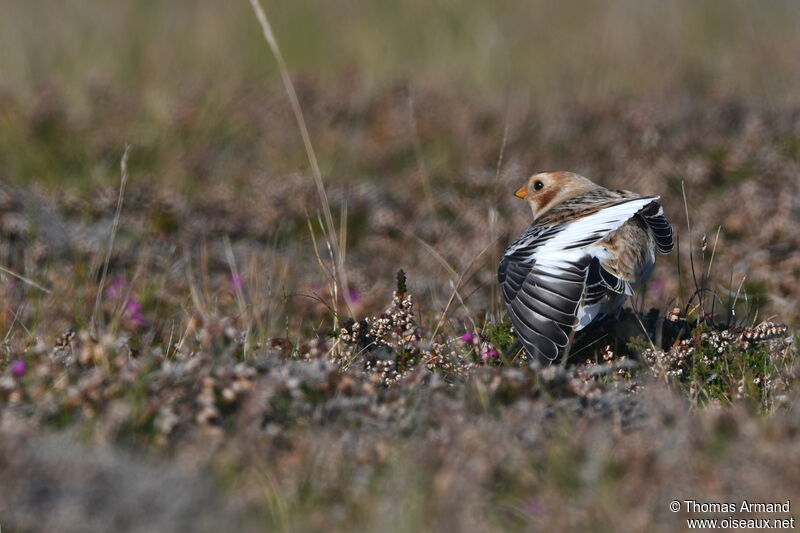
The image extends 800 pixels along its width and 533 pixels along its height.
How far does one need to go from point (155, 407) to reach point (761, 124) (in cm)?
633

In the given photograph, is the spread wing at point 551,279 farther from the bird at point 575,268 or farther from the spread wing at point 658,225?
the spread wing at point 658,225

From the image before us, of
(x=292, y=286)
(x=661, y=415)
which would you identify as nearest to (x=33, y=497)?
(x=661, y=415)

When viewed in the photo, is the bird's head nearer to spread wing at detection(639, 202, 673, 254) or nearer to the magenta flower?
spread wing at detection(639, 202, 673, 254)

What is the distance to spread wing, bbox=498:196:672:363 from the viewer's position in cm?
393

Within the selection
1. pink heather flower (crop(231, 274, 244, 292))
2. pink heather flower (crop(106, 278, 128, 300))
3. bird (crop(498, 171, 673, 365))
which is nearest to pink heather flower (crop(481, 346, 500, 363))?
bird (crop(498, 171, 673, 365))

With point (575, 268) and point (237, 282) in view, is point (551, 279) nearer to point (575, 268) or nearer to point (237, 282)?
point (575, 268)

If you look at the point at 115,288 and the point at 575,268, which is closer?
the point at 575,268

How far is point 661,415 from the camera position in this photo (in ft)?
10.3

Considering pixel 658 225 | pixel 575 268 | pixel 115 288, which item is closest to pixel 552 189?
pixel 658 225

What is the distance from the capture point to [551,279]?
398 centimetres

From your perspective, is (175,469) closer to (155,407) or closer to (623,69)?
(155,407)

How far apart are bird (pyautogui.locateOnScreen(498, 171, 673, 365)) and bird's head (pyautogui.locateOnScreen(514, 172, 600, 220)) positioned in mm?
579

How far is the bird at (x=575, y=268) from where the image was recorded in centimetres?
395

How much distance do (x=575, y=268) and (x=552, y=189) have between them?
4.06ft
